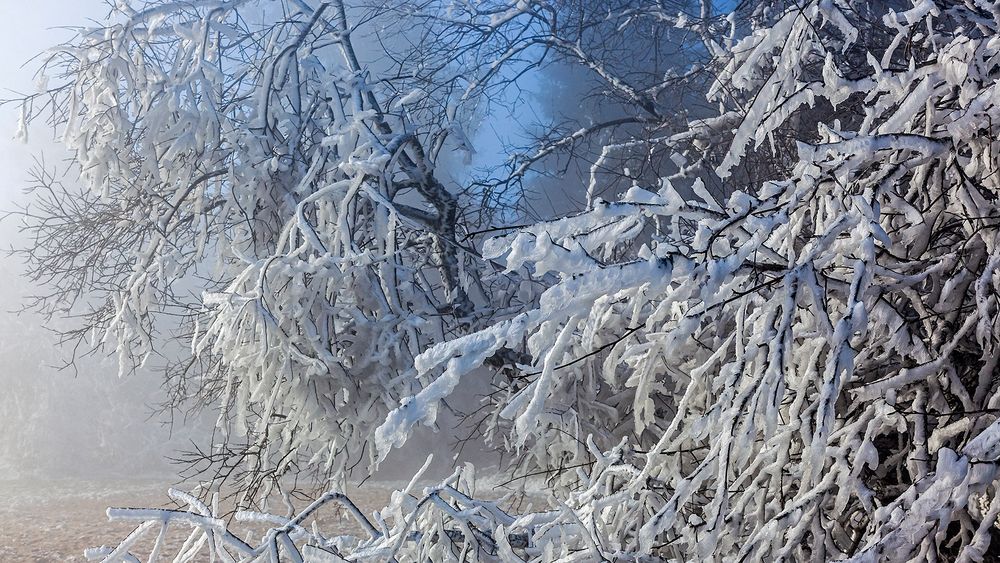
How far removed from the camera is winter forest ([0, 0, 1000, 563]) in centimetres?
164

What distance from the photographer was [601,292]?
144 centimetres

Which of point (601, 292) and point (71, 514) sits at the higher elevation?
point (601, 292)

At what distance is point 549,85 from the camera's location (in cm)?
2720

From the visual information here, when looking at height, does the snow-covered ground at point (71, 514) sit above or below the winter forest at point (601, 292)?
below

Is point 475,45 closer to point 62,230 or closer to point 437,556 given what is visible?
point 62,230

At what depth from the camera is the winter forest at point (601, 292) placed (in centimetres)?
164

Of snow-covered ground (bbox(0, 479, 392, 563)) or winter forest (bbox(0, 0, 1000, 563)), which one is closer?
winter forest (bbox(0, 0, 1000, 563))

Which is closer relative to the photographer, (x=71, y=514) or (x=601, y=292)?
(x=601, y=292)

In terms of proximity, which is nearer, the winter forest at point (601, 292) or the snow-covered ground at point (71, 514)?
the winter forest at point (601, 292)

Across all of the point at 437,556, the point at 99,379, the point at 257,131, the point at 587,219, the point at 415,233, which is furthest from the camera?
the point at 99,379

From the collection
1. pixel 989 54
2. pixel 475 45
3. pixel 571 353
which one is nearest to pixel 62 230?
pixel 475 45

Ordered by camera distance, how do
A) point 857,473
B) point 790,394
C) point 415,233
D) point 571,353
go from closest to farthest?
point 857,473
point 790,394
point 571,353
point 415,233

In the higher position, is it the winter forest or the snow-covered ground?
the winter forest

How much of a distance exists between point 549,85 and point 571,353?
953 inches
